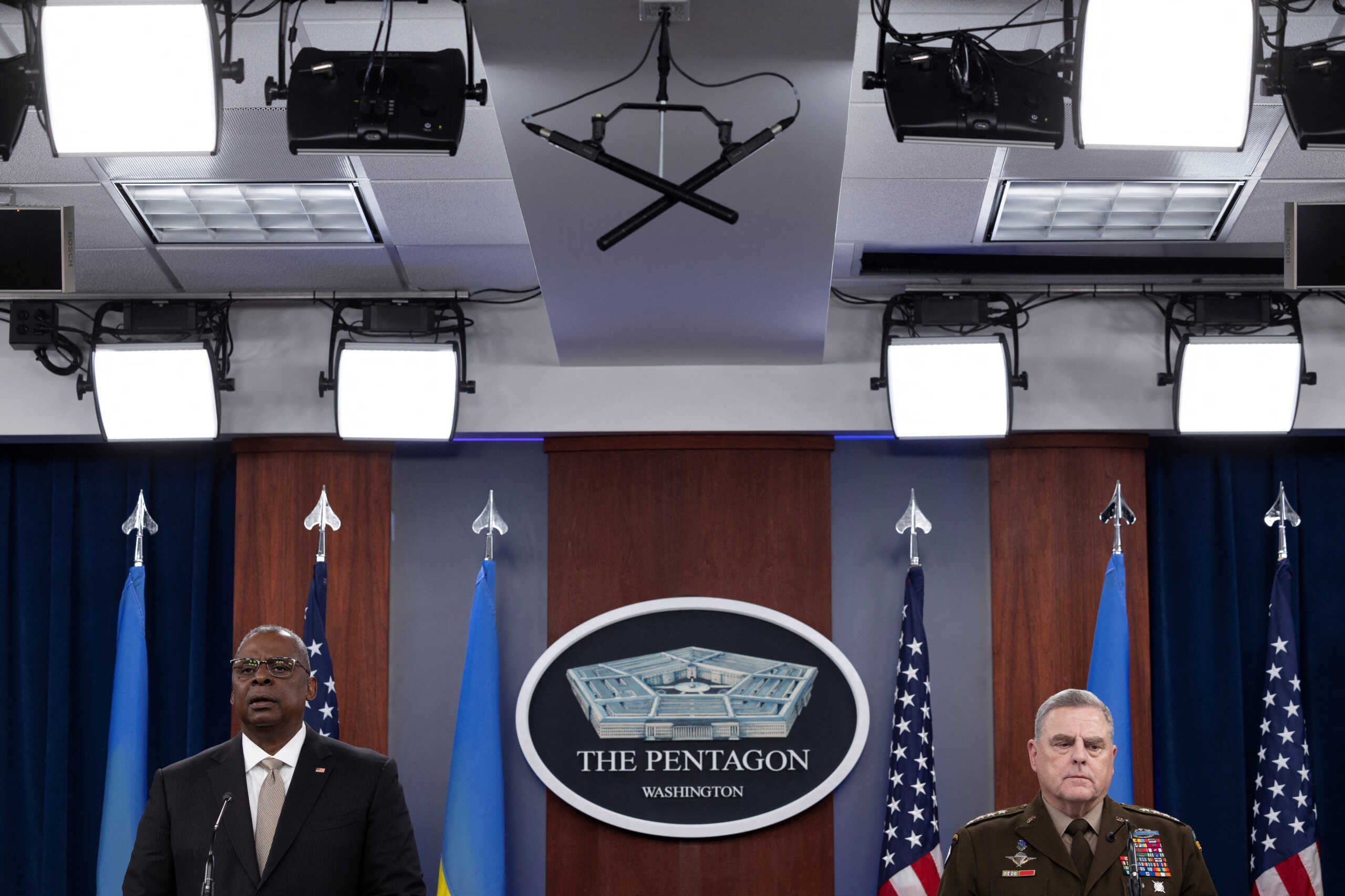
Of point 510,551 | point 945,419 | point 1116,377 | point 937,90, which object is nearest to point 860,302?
point 945,419

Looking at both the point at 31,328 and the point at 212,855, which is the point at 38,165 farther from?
the point at 212,855

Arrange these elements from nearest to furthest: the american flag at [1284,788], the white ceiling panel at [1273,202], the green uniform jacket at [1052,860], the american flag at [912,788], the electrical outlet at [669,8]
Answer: the green uniform jacket at [1052,860], the electrical outlet at [669,8], the white ceiling panel at [1273,202], the american flag at [1284,788], the american flag at [912,788]

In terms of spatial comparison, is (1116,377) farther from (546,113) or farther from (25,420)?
(25,420)

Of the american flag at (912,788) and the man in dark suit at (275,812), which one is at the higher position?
the man in dark suit at (275,812)

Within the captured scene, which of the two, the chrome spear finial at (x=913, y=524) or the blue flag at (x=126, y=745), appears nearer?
the blue flag at (x=126, y=745)

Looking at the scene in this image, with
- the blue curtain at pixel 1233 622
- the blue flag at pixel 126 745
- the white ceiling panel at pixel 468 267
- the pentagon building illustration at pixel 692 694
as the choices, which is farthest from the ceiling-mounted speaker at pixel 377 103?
the blue curtain at pixel 1233 622

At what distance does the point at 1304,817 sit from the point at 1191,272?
2.22m

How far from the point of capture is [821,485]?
571cm

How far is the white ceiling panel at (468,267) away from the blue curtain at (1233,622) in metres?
2.92

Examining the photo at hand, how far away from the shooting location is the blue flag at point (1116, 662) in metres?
5.16

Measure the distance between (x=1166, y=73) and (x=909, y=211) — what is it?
174 centimetres

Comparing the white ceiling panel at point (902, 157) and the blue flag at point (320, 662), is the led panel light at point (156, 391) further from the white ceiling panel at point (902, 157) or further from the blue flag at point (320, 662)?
the white ceiling panel at point (902, 157)

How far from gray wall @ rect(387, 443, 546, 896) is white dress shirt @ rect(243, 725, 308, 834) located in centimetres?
297

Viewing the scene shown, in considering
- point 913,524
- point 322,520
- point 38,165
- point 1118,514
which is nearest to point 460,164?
point 38,165
